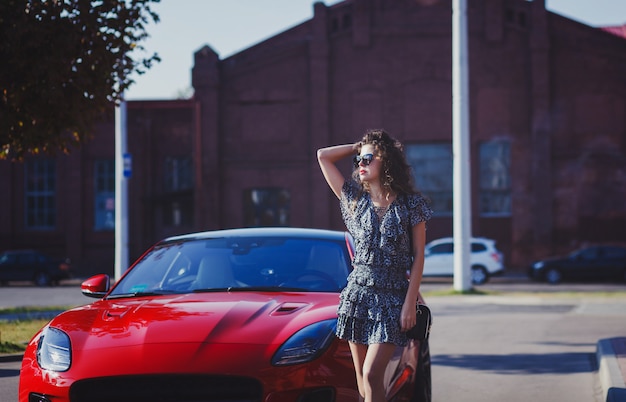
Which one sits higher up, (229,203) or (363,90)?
(363,90)

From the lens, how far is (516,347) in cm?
1296

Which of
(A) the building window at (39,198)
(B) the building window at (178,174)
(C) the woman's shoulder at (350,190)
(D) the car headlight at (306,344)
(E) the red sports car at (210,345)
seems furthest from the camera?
(A) the building window at (39,198)

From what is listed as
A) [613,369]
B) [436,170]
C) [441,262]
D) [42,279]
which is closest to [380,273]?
[613,369]

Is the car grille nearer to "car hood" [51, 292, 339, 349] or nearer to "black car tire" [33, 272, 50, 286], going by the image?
"car hood" [51, 292, 339, 349]

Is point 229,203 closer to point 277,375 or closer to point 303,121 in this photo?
point 303,121

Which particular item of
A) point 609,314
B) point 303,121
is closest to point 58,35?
point 609,314

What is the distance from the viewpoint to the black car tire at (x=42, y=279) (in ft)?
124

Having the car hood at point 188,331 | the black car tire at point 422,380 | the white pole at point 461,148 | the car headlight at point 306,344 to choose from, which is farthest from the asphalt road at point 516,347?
the car headlight at point 306,344

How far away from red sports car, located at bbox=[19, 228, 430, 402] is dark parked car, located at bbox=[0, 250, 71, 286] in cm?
3251

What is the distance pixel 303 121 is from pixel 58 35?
99.7ft

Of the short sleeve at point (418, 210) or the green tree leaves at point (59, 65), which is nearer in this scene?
the short sleeve at point (418, 210)

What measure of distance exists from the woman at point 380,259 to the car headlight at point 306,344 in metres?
0.22

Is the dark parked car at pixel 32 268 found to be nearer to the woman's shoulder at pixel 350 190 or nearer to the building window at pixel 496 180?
the building window at pixel 496 180

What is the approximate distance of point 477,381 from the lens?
964 centimetres
